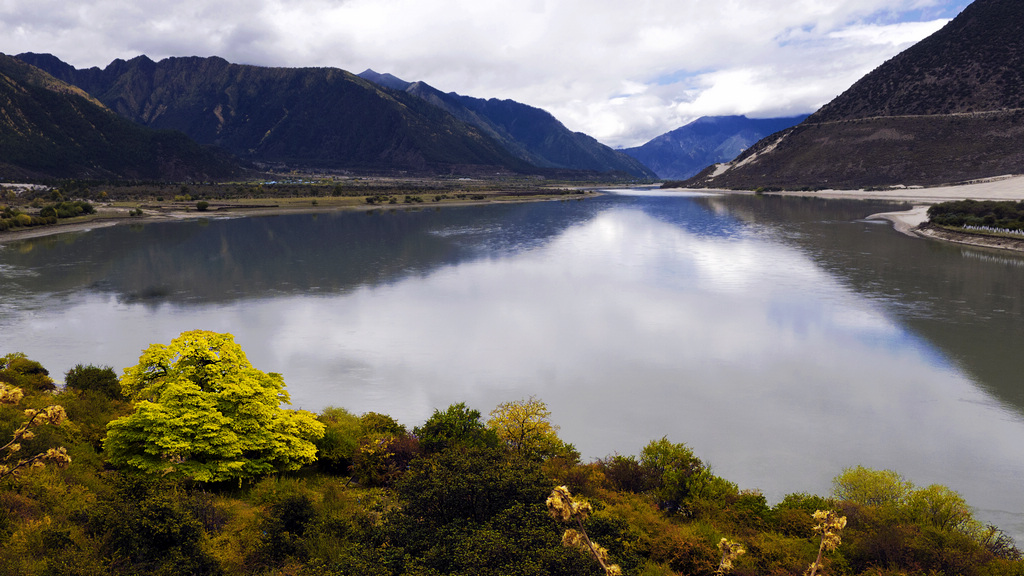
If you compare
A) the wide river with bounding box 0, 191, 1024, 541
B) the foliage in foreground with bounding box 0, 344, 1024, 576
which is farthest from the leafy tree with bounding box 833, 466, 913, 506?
the wide river with bounding box 0, 191, 1024, 541

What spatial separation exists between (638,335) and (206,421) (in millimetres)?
16535

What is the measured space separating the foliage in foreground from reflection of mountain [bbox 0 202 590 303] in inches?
828

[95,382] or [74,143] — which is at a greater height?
[74,143]

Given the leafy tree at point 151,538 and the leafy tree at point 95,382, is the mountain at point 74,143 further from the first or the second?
the leafy tree at point 151,538

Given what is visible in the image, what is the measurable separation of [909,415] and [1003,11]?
16109 cm

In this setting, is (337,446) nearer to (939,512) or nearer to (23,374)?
(23,374)

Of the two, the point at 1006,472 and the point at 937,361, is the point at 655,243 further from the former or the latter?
the point at 1006,472

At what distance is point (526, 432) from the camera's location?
13.2 m

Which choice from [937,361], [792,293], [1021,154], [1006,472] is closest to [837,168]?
[1021,154]

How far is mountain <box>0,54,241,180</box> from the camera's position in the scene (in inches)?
4961

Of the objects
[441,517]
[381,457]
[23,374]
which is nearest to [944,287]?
[381,457]

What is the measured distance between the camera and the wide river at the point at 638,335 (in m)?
14.5

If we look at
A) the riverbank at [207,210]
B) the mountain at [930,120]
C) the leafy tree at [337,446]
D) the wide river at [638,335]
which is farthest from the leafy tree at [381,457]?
the mountain at [930,120]

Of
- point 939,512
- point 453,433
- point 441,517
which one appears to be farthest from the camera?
point 453,433
